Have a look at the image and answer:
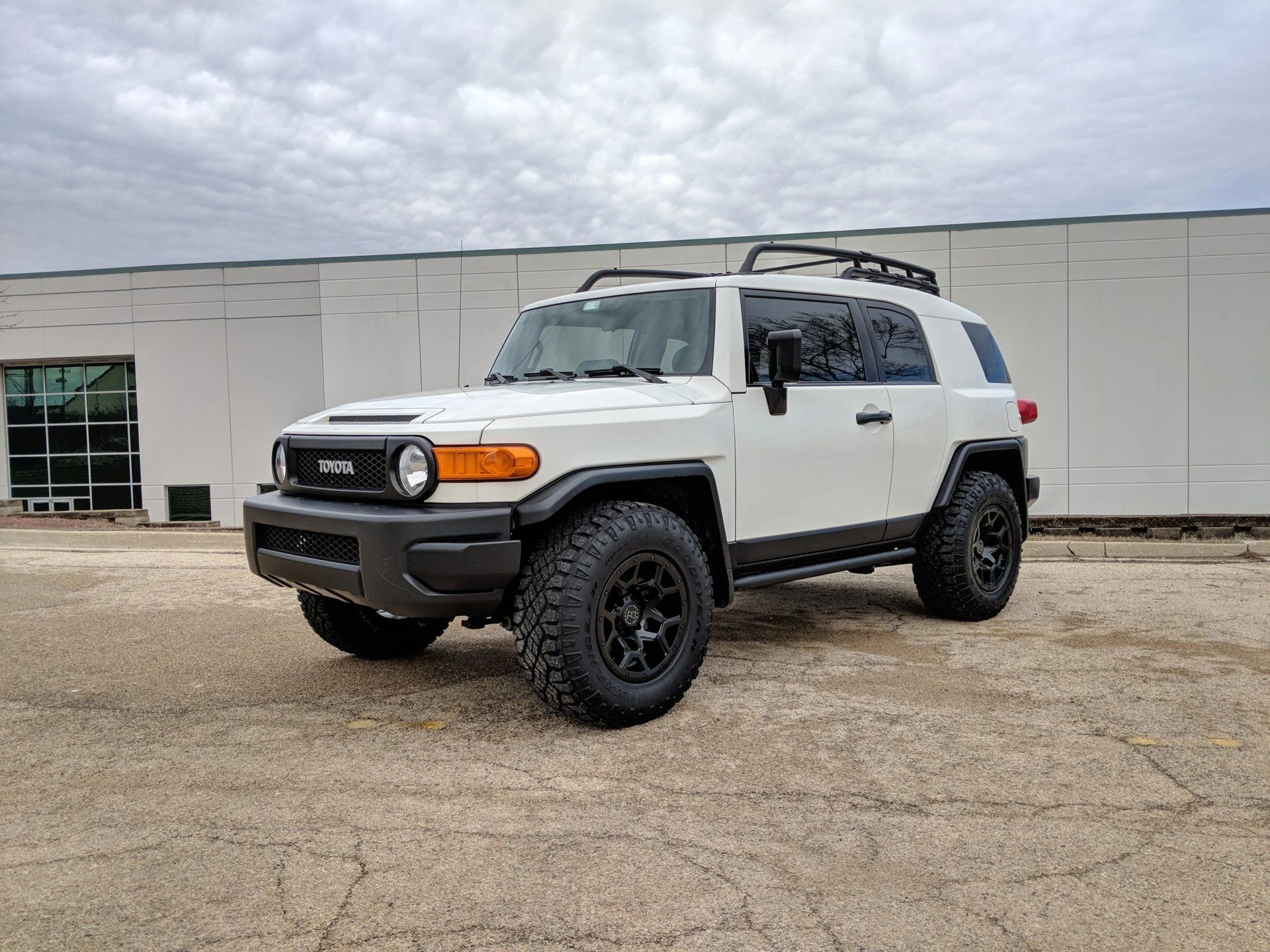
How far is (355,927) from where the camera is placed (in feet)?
7.66

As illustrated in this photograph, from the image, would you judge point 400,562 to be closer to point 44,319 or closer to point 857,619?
point 857,619

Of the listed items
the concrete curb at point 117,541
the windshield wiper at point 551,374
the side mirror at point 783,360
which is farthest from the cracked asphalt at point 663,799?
the concrete curb at point 117,541

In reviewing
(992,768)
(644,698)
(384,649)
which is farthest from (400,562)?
(992,768)

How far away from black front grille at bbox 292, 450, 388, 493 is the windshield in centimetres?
121

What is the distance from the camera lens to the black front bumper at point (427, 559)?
3.56 meters

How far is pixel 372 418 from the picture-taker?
13.3 ft

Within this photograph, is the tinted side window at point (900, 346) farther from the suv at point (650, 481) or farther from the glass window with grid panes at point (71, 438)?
the glass window with grid panes at point (71, 438)

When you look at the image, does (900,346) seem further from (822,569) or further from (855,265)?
(822,569)

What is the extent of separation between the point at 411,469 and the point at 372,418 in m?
0.46

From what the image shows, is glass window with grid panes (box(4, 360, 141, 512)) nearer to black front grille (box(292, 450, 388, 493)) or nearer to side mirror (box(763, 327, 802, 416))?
black front grille (box(292, 450, 388, 493))

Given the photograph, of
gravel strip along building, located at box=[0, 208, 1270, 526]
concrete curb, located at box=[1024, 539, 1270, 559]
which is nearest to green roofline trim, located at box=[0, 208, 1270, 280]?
gravel strip along building, located at box=[0, 208, 1270, 526]

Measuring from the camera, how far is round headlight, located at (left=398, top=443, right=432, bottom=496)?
A: 369 centimetres

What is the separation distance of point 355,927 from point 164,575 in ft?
24.0

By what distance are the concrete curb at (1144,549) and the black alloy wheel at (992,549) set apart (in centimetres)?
362
